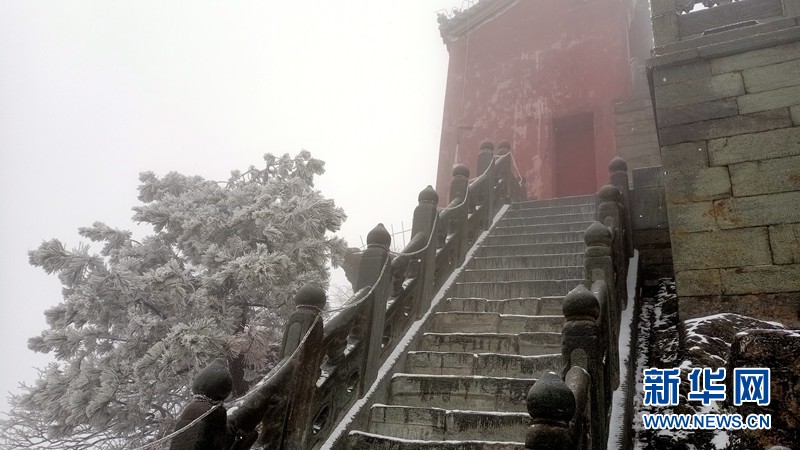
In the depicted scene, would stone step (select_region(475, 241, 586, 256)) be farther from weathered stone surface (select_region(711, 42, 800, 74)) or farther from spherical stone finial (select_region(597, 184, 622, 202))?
weathered stone surface (select_region(711, 42, 800, 74))

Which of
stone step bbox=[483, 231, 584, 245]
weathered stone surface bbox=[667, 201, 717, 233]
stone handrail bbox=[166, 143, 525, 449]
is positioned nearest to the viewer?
stone handrail bbox=[166, 143, 525, 449]

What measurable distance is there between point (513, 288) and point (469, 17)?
39.9ft

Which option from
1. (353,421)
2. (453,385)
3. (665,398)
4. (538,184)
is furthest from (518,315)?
(538,184)

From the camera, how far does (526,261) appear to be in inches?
272

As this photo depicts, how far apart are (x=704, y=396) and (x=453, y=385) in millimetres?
1891

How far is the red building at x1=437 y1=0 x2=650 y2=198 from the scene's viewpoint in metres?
13.2

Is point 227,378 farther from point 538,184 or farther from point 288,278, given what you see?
point 538,184

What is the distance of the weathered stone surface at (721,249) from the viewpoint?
4570 mm

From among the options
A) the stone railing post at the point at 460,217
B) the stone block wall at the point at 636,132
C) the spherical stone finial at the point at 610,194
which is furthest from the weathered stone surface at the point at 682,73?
the stone block wall at the point at 636,132

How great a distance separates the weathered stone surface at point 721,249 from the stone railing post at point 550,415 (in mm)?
3091

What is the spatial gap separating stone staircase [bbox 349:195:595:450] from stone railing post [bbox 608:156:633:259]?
623mm

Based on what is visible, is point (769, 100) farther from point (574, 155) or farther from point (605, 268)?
point (574, 155)

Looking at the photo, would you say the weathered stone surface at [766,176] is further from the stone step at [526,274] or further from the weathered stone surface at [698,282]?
the stone step at [526,274]

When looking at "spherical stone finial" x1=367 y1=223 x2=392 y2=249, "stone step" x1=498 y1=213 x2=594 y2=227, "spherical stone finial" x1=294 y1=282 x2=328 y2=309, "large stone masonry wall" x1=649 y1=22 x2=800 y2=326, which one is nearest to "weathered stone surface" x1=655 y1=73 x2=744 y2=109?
"large stone masonry wall" x1=649 y1=22 x2=800 y2=326
